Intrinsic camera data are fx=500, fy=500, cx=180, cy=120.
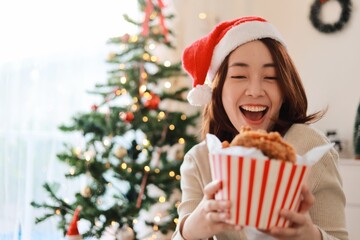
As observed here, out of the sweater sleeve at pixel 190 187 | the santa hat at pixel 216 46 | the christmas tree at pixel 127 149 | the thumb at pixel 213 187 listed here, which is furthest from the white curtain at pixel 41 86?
the thumb at pixel 213 187

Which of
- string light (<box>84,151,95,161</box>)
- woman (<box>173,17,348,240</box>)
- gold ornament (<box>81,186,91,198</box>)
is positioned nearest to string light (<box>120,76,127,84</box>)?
string light (<box>84,151,95,161</box>)

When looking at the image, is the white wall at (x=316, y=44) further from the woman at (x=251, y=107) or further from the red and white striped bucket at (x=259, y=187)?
the red and white striped bucket at (x=259, y=187)

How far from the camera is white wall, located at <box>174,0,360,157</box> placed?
3654 millimetres

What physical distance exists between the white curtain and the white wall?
2.61ft

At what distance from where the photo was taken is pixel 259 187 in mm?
851

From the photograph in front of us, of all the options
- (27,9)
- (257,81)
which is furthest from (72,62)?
(257,81)

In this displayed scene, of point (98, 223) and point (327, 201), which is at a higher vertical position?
point (327, 201)

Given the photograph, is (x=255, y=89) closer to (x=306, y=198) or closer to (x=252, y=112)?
(x=252, y=112)

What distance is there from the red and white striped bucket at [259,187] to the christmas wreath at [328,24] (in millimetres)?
3114

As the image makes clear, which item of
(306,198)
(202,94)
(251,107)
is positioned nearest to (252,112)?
(251,107)

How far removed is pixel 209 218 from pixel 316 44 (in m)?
3.21

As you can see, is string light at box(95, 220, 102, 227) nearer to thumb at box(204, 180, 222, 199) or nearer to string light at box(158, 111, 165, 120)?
string light at box(158, 111, 165, 120)

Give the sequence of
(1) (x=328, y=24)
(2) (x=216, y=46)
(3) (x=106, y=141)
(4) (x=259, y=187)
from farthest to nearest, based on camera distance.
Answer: (1) (x=328, y=24) → (3) (x=106, y=141) → (2) (x=216, y=46) → (4) (x=259, y=187)

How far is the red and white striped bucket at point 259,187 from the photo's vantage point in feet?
2.76
